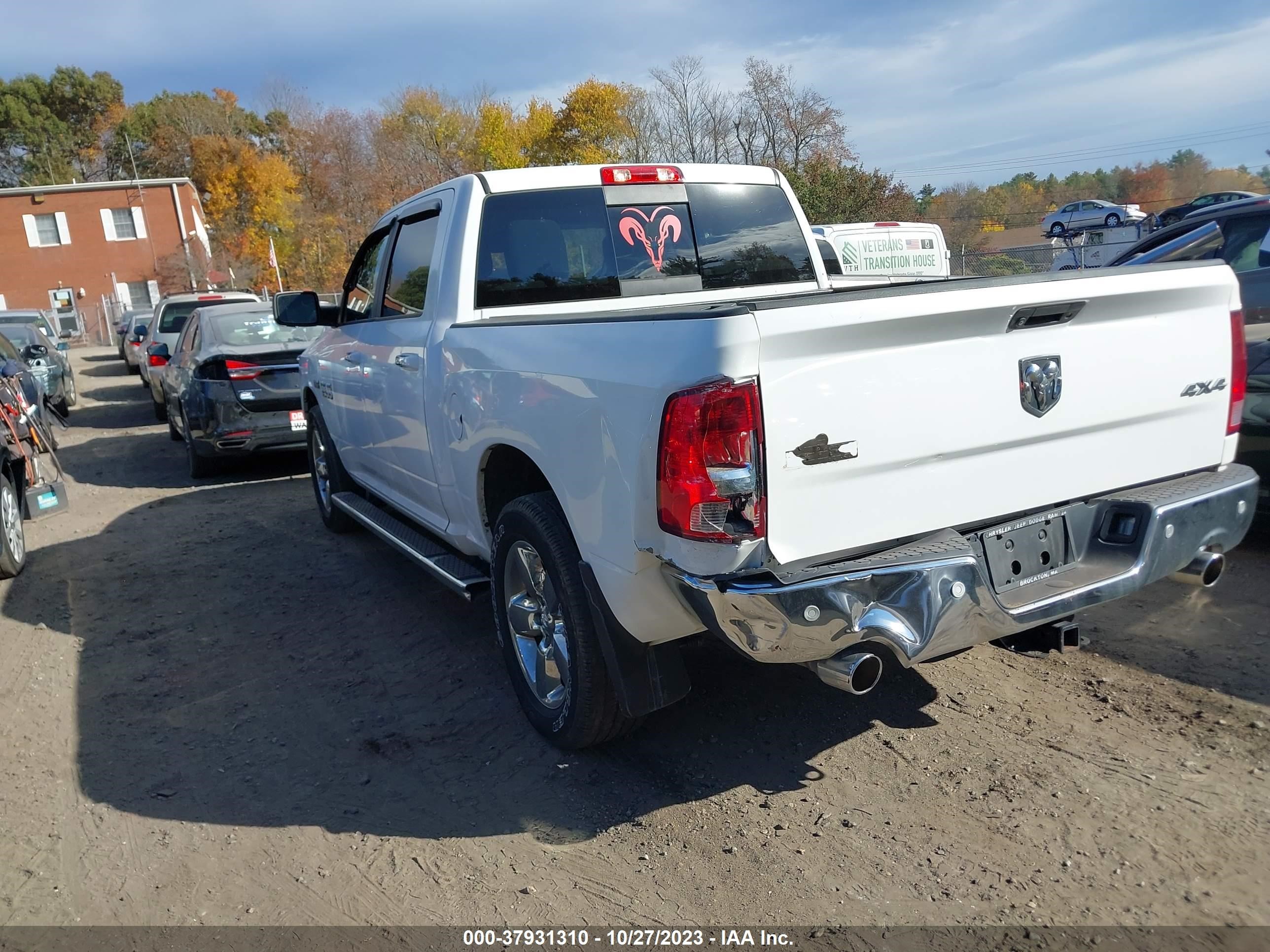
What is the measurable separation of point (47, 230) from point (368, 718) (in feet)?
174

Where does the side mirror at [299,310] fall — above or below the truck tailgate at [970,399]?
above

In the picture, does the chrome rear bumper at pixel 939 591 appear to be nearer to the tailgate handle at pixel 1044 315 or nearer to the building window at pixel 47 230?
the tailgate handle at pixel 1044 315

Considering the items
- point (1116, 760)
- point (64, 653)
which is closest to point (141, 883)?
point (64, 653)

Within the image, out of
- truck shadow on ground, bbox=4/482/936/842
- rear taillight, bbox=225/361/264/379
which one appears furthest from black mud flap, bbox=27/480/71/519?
rear taillight, bbox=225/361/264/379

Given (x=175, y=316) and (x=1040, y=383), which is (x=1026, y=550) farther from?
(x=175, y=316)

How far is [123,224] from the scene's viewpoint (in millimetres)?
48312

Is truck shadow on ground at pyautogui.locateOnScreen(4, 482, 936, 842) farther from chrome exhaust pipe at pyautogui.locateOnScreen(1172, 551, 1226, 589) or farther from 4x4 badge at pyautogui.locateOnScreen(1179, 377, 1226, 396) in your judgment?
4x4 badge at pyautogui.locateOnScreen(1179, 377, 1226, 396)

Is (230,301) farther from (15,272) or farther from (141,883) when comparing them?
(15,272)

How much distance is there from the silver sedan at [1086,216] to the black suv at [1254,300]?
32391mm

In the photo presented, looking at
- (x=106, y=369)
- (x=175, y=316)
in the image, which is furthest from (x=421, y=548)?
(x=106, y=369)

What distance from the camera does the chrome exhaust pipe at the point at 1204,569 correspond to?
325 cm

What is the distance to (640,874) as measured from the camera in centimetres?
294

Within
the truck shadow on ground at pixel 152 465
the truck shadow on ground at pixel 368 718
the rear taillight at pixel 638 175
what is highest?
the rear taillight at pixel 638 175

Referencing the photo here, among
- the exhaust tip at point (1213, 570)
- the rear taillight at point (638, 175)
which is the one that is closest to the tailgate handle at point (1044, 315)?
the exhaust tip at point (1213, 570)
